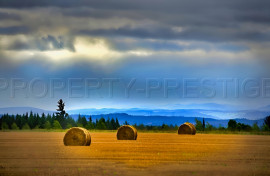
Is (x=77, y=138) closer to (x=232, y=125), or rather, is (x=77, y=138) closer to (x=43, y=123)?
(x=232, y=125)

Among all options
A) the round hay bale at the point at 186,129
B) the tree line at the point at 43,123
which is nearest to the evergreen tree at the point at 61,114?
the tree line at the point at 43,123

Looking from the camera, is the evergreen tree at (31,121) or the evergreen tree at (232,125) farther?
the evergreen tree at (31,121)

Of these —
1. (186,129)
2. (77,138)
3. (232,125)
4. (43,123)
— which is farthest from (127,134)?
(43,123)

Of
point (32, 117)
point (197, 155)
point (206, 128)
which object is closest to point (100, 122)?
point (32, 117)

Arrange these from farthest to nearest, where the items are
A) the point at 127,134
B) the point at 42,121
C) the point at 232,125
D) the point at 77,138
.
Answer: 1. the point at 42,121
2. the point at 232,125
3. the point at 127,134
4. the point at 77,138

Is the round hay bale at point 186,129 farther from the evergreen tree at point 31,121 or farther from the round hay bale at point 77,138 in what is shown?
the evergreen tree at point 31,121

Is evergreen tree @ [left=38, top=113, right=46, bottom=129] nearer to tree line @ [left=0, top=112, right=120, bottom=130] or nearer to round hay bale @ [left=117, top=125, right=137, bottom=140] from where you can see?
tree line @ [left=0, top=112, right=120, bottom=130]

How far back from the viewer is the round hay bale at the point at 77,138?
26206 mm

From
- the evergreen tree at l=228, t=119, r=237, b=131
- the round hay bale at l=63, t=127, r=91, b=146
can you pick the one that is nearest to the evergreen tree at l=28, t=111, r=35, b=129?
the evergreen tree at l=228, t=119, r=237, b=131

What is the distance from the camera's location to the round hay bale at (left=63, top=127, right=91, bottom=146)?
2621 centimetres

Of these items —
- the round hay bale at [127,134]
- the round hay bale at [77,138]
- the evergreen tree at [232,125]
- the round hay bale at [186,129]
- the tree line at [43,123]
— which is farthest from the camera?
the tree line at [43,123]

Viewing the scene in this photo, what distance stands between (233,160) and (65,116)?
67.9 meters

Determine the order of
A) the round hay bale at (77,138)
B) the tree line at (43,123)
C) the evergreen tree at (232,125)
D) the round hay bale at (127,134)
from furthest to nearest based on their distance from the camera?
the tree line at (43,123)
the evergreen tree at (232,125)
the round hay bale at (127,134)
the round hay bale at (77,138)

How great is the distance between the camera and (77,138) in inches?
1040
